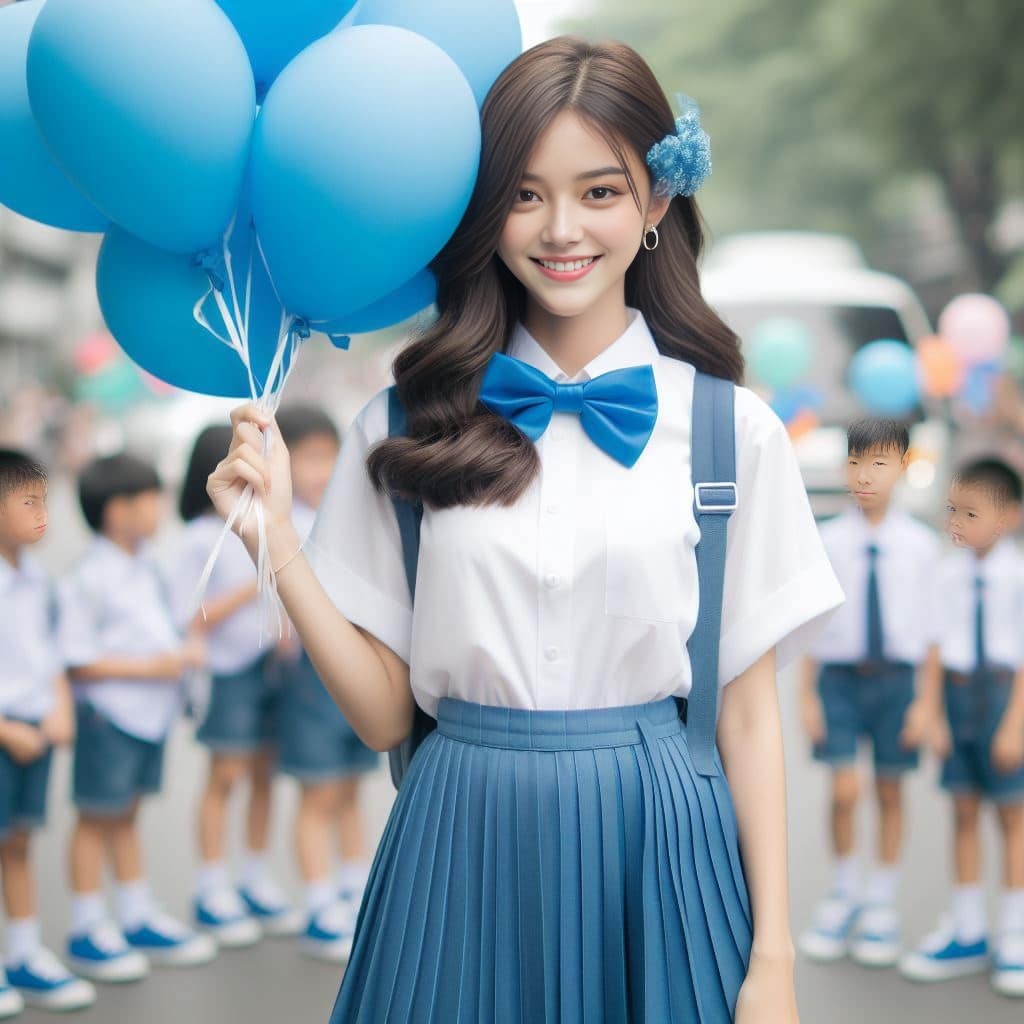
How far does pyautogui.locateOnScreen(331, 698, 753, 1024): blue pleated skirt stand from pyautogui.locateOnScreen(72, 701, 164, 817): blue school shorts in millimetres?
2239

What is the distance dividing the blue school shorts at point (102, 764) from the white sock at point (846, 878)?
6.50ft

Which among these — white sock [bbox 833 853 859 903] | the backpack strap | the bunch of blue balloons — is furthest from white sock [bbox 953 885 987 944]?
the bunch of blue balloons

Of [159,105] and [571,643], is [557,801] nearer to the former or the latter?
[571,643]

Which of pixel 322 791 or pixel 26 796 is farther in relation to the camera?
pixel 322 791

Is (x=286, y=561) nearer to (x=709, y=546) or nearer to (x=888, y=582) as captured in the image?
(x=709, y=546)

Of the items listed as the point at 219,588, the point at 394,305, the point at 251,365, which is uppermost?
the point at 394,305

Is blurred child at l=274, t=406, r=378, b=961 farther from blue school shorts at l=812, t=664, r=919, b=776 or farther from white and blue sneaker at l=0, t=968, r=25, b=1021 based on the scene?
blue school shorts at l=812, t=664, r=919, b=776

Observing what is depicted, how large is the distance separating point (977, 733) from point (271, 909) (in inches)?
84.1

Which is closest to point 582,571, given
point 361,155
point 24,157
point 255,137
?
point 361,155

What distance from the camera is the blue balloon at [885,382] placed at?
3.44m

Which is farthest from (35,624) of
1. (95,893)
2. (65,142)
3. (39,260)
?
(39,260)

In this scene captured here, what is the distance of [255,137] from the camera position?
6.51 feet

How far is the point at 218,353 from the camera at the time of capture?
85.4 inches

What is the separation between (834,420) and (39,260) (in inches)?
1517
